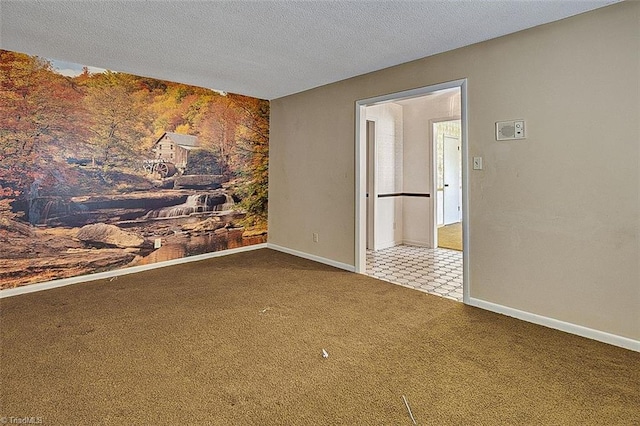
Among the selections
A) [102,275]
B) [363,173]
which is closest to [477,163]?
[363,173]

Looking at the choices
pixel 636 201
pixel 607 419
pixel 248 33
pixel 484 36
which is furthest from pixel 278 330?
pixel 484 36

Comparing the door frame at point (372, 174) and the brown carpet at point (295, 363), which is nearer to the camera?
the brown carpet at point (295, 363)

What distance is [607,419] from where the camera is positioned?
1615 millimetres

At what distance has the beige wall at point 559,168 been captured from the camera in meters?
2.32

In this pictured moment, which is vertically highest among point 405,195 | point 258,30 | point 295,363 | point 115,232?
point 258,30

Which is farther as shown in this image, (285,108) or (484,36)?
(285,108)

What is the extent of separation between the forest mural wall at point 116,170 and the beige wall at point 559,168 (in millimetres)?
2821

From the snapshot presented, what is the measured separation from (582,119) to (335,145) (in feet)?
8.51

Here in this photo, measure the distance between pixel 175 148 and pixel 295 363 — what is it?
344 centimetres

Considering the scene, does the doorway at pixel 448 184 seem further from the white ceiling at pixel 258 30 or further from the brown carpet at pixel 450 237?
the white ceiling at pixel 258 30

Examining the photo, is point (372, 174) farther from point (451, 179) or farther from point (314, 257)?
point (451, 179)

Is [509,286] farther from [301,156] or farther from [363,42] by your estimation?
[301,156]

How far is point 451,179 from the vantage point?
7.46m

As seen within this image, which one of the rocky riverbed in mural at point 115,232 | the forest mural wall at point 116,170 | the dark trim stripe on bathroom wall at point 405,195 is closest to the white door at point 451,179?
the dark trim stripe on bathroom wall at point 405,195
